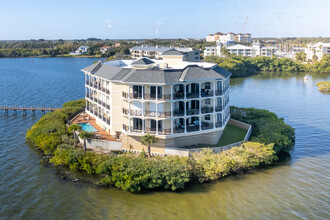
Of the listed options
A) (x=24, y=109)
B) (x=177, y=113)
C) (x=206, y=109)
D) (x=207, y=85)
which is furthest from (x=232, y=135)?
(x=24, y=109)

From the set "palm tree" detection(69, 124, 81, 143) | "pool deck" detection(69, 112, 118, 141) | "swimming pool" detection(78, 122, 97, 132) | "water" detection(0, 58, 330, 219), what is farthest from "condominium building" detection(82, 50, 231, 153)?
"water" detection(0, 58, 330, 219)

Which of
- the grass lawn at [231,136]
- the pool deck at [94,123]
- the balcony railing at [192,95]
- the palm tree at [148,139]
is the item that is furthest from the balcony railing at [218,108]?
the pool deck at [94,123]

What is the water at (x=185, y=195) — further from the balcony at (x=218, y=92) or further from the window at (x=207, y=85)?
the window at (x=207, y=85)

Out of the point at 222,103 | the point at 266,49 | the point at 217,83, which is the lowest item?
the point at 222,103

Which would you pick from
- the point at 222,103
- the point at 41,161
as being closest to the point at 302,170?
the point at 222,103

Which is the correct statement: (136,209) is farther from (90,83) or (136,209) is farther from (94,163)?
(90,83)

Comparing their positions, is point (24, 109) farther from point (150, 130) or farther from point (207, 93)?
point (207, 93)
